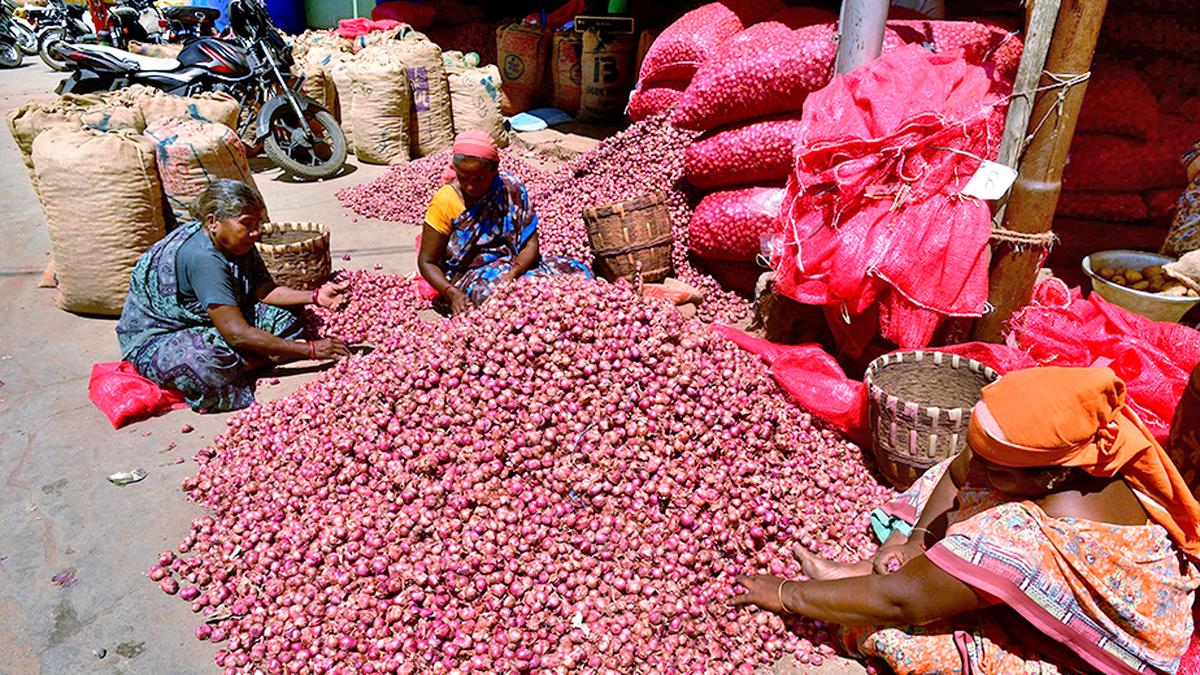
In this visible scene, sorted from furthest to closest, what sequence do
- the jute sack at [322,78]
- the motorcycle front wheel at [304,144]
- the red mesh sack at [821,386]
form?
1. the jute sack at [322,78]
2. the motorcycle front wheel at [304,144]
3. the red mesh sack at [821,386]

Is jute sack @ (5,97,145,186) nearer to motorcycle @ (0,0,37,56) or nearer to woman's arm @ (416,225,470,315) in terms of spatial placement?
woman's arm @ (416,225,470,315)

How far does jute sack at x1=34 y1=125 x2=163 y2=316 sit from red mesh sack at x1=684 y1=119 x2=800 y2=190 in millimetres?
2719

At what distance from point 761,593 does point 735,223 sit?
2150 mm

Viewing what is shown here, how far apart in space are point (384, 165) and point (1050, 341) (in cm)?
554

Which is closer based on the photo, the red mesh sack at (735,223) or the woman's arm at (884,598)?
the woman's arm at (884,598)

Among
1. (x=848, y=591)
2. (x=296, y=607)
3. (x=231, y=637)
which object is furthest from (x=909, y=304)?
(x=231, y=637)

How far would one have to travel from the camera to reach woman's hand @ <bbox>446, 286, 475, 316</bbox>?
11.0 ft

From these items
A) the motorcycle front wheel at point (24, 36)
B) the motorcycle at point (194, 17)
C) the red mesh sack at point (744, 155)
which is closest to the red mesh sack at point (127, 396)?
the red mesh sack at point (744, 155)

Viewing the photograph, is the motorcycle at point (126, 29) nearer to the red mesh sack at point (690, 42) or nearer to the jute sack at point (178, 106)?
the jute sack at point (178, 106)

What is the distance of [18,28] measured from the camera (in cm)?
1312

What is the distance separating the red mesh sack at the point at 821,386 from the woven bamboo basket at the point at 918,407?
13 cm

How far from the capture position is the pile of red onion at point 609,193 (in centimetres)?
407

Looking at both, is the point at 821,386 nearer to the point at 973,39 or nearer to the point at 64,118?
the point at 973,39

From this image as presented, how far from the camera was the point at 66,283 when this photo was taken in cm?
357
